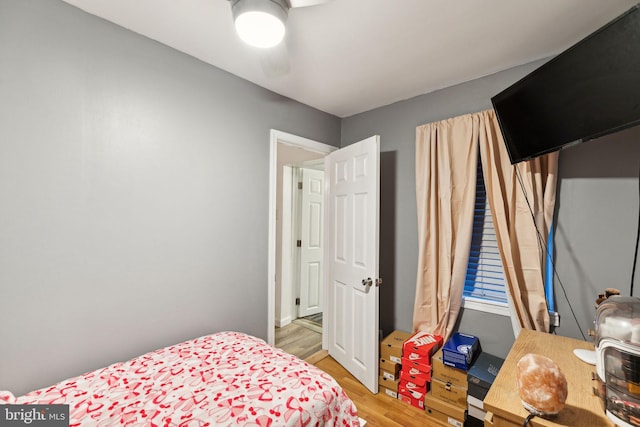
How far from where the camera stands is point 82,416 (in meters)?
1.09

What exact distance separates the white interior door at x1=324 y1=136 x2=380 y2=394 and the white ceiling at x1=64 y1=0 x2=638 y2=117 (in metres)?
0.63

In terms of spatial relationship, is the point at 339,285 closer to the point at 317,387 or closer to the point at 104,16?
the point at 317,387

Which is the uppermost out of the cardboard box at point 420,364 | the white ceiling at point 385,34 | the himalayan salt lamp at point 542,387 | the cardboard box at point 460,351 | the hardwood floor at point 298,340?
the white ceiling at point 385,34

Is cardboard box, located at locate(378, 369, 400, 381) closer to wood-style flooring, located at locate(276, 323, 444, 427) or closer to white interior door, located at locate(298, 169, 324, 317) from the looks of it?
wood-style flooring, located at locate(276, 323, 444, 427)

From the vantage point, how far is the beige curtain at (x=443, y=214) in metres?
2.13

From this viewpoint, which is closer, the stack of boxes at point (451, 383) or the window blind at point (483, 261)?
the stack of boxes at point (451, 383)

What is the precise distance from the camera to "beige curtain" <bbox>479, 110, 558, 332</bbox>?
1.79 metres

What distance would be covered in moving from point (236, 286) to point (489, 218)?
201 cm

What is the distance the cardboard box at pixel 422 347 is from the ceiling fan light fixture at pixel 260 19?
223cm

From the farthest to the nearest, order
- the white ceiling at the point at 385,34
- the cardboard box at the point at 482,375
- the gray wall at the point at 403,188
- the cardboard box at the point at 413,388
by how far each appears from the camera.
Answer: the gray wall at the point at 403,188 < the cardboard box at the point at 413,388 < the cardboard box at the point at 482,375 < the white ceiling at the point at 385,34

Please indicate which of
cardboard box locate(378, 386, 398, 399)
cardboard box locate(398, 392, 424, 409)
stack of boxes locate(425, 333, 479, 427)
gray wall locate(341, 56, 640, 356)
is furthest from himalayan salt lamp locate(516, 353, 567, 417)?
cardboard box locate(378, 386, 398, 399)

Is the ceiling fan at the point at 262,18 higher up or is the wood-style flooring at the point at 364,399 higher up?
the ceiling fan at the point at 262,18

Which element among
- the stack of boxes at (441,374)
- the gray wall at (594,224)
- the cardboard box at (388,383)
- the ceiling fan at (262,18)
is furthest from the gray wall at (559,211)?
the ceiling fan at (262,18)

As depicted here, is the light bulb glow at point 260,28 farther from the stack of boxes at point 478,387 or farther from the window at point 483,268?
the stack of boxes at point 478,387
